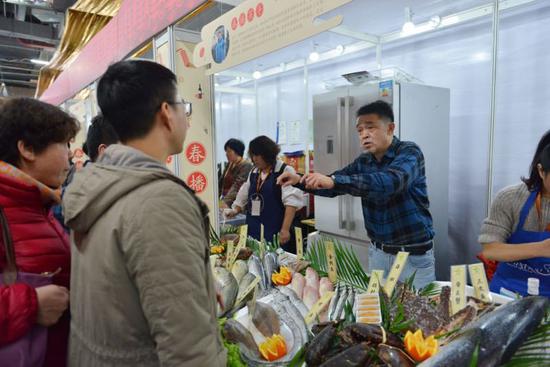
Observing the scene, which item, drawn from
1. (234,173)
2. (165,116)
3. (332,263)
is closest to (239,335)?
(332,263)

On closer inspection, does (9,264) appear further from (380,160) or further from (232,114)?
(232,114)

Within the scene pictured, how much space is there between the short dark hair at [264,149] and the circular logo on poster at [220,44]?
127 centimetres

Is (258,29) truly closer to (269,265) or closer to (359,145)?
(269,265)

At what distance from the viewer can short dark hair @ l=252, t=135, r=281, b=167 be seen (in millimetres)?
3336

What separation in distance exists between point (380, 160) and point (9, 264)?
197 cm

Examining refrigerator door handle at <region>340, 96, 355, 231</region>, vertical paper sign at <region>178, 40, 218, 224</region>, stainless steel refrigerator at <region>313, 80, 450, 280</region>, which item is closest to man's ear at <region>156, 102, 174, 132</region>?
vertical paper sign at <region>178, 40, 218, 224</region>

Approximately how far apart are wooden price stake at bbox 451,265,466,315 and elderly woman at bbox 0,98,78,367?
132 cm

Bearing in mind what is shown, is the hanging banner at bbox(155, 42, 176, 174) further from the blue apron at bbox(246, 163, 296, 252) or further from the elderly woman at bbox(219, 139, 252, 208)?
the elderly woman at bbox(219, 139, 252, 208)

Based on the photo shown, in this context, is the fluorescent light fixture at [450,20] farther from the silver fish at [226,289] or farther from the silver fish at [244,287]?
the silver fish at [226,289]

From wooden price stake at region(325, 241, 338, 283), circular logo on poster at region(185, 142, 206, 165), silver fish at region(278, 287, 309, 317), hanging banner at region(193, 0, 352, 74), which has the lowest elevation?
silver fish at region(278, 287, 309, 317)

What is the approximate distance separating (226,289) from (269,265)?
0.38 m

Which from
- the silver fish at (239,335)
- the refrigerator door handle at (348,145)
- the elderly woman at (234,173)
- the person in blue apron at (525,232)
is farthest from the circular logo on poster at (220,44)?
the elderly woman at (234,173)

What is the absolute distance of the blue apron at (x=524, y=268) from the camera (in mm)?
1776

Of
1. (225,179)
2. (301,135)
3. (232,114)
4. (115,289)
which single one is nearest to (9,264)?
(115,289)
